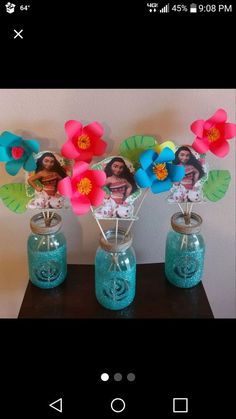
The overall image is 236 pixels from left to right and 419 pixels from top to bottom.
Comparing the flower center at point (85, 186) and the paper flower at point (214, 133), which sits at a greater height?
the paper flower at point (214, 133)

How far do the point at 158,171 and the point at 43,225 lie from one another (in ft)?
0.97

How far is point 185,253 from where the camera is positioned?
1.10 meters

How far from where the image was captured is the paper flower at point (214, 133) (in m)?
1.02

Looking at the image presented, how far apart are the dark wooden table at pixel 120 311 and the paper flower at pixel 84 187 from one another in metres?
0.25

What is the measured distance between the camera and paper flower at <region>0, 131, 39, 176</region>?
3.23 ft

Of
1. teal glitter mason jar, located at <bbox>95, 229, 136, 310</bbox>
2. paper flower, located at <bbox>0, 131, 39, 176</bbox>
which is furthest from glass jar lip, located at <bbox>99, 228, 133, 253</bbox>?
paper flower, located at <bbox>0, 131, 39, 176</bbox>
